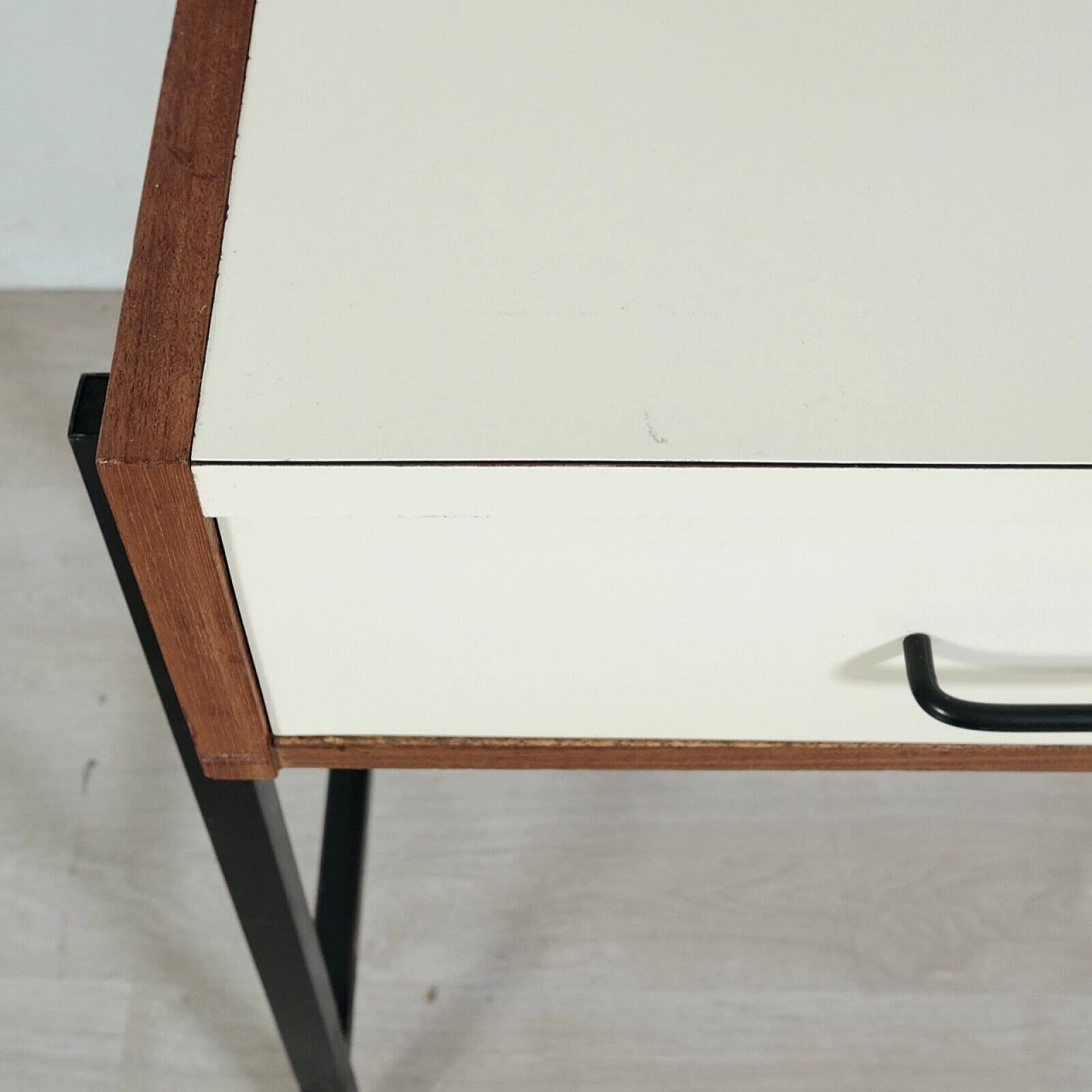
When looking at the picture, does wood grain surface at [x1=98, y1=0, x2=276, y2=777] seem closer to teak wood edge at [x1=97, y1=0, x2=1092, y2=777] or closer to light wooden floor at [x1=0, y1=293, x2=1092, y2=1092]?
teak wood edge at [x1=97, y1=0, x2=1092, y2=777]

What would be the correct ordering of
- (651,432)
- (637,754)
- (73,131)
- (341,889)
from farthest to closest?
(73,131)
(341,889)
(637,754)
(651,432)

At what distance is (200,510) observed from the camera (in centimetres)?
35

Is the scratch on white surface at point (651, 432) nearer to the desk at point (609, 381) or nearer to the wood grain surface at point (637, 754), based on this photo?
the desk at point (609, 381)

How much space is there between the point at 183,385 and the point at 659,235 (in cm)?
15

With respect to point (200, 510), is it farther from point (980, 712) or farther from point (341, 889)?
point (341, 889)

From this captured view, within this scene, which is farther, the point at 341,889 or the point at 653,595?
the point at 341,889

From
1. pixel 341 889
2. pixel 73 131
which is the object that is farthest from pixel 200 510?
pixel 73 131

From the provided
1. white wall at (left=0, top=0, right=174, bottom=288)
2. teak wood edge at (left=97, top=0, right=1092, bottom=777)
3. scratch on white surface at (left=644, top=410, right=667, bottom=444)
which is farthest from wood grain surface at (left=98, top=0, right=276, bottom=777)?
white wall at (left=0, top=0, right=174, bottom=288)

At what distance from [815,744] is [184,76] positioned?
0.32 m

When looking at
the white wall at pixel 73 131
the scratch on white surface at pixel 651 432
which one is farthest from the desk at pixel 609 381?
the white wall at pixel 73 131

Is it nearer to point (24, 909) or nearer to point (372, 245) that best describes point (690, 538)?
point (372, 245)

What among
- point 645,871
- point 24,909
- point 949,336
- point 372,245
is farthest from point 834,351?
point 24,909

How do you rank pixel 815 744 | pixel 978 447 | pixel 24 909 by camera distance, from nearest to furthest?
pixel 978 447 < pixel 815 744 < pixel 24 909

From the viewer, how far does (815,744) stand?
0.47 m
